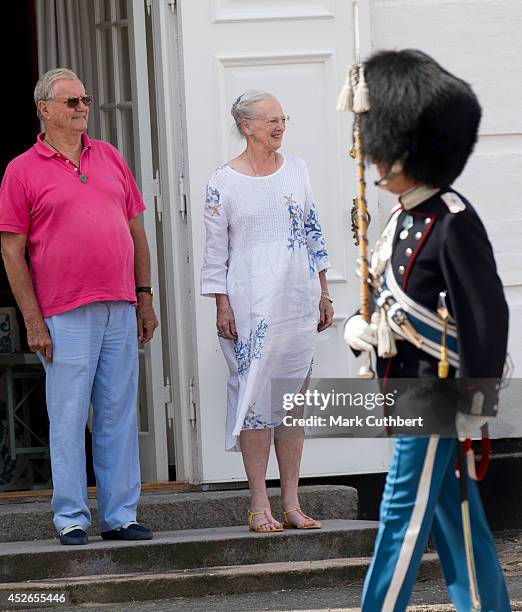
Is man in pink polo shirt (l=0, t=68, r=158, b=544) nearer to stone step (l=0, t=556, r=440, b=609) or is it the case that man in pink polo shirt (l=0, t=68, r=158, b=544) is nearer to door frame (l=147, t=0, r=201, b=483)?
stone step (l=0, t=556, r=440, b=609)

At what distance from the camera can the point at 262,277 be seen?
18.8 ft

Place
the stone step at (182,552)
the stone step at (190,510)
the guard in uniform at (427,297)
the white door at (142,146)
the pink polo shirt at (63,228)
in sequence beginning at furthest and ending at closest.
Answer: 1. the white door at (142,146)
2. the stone step at (190,510)
3. the pink polo shirt at (63,228)
4. the stone step at (182,552)
5. the guard in uniform at (427,297)

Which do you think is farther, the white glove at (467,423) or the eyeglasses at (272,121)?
the eyeglasses at (272,121)

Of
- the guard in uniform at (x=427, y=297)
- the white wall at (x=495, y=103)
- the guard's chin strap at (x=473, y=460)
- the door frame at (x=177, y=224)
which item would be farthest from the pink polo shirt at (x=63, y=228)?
the guard's chin strap at (x=473, y=460)

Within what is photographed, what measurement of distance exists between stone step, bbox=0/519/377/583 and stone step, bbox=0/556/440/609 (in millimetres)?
61

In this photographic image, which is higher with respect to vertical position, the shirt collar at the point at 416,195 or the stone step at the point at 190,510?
the shirt collar at the point at 416,195

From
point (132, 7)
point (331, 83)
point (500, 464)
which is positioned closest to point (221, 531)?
point (500, 464)

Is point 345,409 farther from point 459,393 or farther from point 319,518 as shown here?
point 319,518

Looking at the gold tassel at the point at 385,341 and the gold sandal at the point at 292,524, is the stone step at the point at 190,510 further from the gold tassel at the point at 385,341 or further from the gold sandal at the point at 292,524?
the gold tassel at the point at 385,341

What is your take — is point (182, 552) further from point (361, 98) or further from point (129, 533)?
point (361, 98)

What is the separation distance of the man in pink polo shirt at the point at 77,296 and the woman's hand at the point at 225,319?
34 centimetres

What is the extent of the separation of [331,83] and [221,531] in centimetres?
199

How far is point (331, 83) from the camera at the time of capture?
6.40 metres

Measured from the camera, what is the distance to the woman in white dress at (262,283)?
5.76 m
